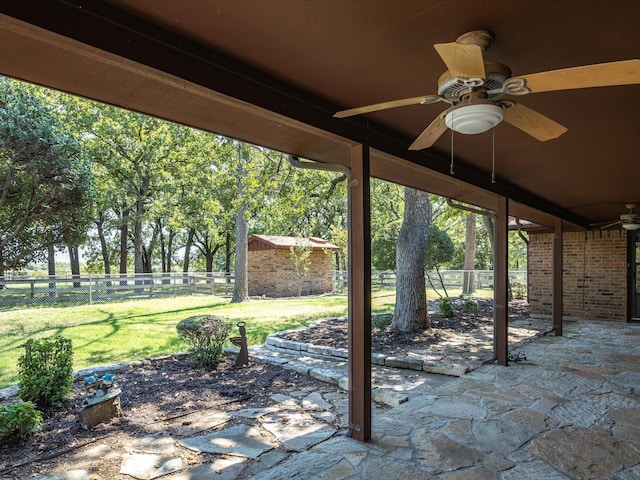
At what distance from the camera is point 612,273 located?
30.5 ft

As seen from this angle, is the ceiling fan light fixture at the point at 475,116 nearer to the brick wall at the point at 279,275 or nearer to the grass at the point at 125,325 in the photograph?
the grass at the point at 125,325

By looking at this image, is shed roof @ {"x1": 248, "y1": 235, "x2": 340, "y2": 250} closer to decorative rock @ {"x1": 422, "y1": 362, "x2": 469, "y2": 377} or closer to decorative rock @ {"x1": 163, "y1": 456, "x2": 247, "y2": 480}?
decorative rock @ {"x1": 422, "y1": 362, "x2": 469, "y2": 377}

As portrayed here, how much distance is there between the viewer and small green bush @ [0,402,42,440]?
9.64 ft

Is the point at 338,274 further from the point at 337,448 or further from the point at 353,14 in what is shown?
the point at 353,14

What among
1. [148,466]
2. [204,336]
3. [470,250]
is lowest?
[148,466]

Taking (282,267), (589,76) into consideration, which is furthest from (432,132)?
(282,267)

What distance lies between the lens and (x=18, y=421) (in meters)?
2.96

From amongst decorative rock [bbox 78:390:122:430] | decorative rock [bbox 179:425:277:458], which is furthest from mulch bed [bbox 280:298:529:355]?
decorative rock [bbox 78:390:122:430]

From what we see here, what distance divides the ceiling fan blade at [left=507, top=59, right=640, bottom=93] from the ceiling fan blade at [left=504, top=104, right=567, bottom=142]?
317 millimetres

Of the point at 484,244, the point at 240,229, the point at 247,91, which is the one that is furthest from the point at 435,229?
the point at 247,91

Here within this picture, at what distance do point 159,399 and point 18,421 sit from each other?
122 centimetres

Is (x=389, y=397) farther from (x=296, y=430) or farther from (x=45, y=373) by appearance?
(x=45, y=373)

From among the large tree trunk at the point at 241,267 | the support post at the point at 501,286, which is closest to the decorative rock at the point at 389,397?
the support post at the point at 501,286

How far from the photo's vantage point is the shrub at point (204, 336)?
199 inches
